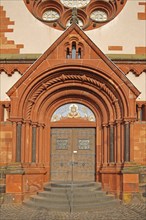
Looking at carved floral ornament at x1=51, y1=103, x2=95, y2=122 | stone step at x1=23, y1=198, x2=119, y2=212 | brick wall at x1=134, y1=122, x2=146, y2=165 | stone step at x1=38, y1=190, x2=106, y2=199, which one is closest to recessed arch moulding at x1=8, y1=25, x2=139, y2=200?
carved floral ornament at x1=51, y1=103, x2=95, y2=122

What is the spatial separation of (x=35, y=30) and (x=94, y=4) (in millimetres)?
3485

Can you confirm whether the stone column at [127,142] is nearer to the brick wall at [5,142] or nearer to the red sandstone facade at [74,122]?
the red sandstone facade at [74,122]

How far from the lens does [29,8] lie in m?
17.8

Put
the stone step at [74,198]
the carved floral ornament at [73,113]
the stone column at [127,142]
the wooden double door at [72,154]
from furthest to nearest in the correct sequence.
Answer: the carved floral ornament at [73,113] → the wooden double door at [72,154] → the stone column at [127,142] → the stone step at [74,198]

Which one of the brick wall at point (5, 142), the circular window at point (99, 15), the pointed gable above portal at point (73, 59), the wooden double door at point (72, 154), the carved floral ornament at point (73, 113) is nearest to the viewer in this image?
the pointed gable above portal at point (73, 59)

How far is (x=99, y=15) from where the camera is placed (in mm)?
18453

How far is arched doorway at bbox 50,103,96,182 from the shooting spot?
16.1m

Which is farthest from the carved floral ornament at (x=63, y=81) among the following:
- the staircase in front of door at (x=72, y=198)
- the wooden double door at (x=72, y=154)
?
the staircase in front of door at (x=72, y=198)

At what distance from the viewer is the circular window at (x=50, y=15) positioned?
18.3m

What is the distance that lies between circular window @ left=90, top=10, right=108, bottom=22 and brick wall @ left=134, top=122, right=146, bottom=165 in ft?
20.8

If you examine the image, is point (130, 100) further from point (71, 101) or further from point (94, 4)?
point (94, 4)

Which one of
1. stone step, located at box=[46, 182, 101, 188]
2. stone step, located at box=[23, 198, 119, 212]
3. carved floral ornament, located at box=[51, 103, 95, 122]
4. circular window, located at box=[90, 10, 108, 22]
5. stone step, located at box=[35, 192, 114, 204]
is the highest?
circular window, located at box=[90, 10, 108, 22]

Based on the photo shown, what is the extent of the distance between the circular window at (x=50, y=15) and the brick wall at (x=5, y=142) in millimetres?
6360

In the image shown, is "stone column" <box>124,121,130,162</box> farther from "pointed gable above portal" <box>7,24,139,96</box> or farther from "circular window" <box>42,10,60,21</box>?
"circular window" <box>42,10,60,21</box>
